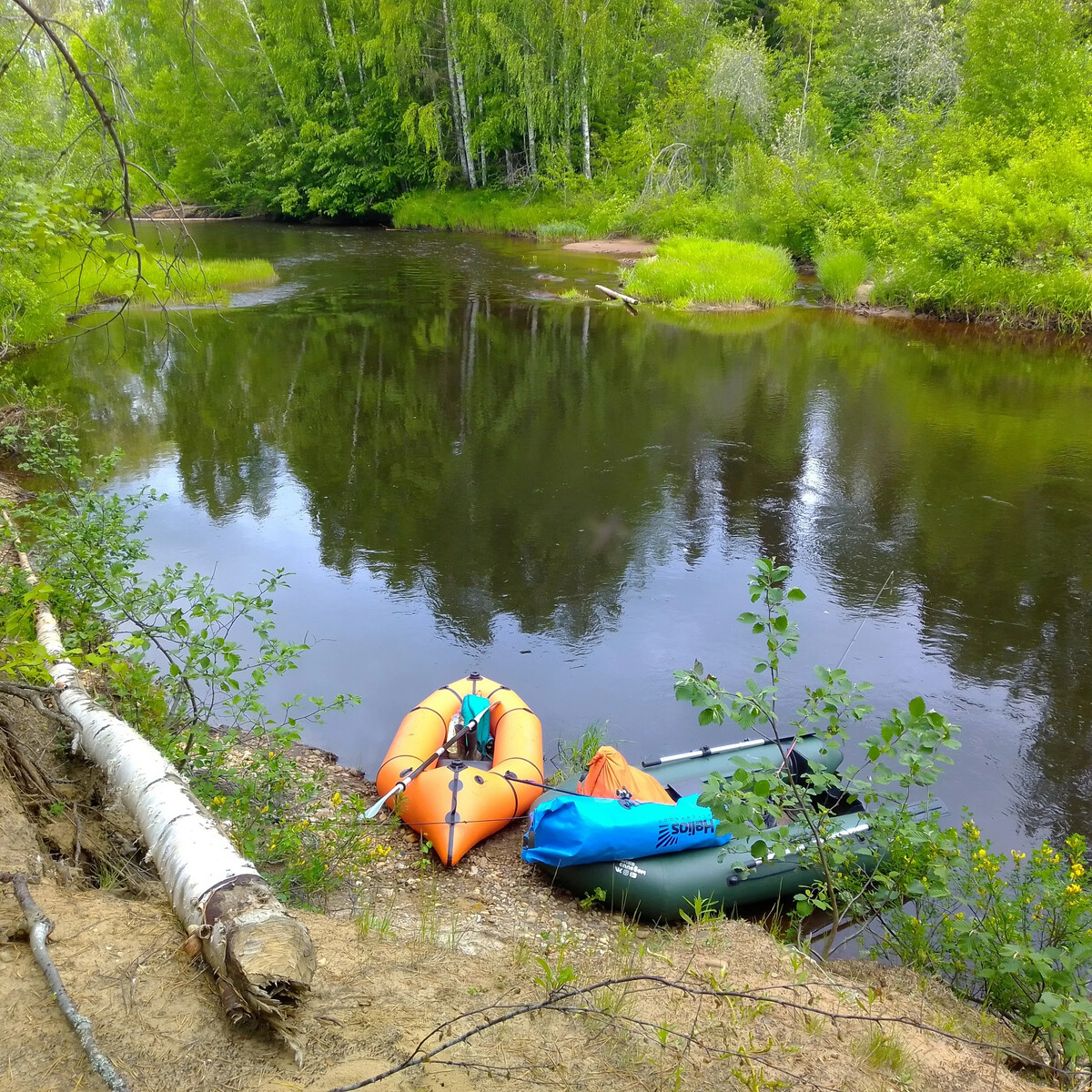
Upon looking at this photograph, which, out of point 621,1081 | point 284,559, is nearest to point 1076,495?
point 284,559

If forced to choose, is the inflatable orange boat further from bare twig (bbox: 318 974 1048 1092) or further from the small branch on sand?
the small branch on sand

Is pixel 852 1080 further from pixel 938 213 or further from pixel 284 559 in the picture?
pixel 938 213

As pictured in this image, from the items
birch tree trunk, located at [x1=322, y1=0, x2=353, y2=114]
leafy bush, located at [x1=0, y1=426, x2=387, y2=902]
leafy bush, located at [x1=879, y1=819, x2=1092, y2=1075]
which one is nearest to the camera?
leafy bush, located at [x1=879, y1=819, x2=1092, y2=1075]

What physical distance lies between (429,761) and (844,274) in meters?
18.2

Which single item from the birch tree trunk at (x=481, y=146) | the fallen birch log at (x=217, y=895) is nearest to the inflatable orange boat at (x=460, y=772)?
the fallen birch log at (x=217, y=895)

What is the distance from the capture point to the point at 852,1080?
8.56 feet

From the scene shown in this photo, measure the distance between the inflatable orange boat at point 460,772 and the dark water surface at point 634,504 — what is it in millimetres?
469

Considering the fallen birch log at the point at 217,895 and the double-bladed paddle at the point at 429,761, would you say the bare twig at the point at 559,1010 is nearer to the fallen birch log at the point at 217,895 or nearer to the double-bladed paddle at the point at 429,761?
the fallen birch log at the point at 217,895

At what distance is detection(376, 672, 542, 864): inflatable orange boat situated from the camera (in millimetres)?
4906

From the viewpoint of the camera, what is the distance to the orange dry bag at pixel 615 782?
15.8 ft

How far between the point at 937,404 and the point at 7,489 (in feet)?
41.6

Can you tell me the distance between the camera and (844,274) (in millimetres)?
20078

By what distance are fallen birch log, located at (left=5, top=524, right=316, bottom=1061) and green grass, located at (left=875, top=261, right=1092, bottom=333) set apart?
18577mm

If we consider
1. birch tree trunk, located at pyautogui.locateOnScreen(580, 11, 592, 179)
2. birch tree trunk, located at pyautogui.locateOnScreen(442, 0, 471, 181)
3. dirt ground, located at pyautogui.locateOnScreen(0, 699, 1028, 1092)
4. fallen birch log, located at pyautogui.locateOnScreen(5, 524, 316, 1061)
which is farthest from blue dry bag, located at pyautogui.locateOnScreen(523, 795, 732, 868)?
birch tree trunk, located at pyautogui.locateOnScreen(442, 0, 471, 181)
